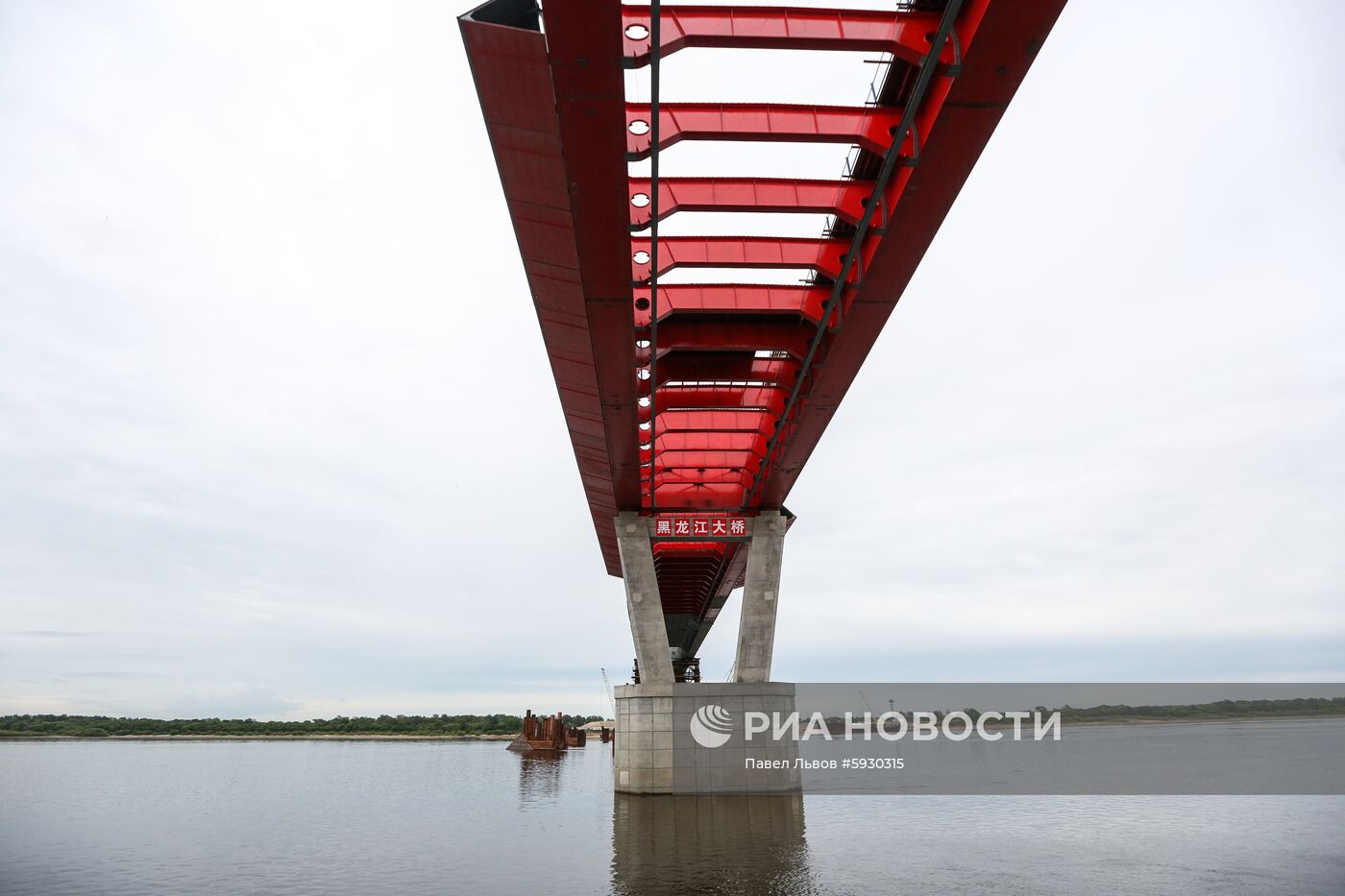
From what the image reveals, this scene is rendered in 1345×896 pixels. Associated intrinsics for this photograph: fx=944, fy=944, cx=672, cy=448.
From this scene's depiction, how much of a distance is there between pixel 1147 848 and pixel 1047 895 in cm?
671

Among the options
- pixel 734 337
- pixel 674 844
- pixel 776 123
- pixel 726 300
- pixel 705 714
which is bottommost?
pixel 674 844

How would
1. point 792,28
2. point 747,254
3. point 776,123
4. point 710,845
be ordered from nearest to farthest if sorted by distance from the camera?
point 792,28 → point 776,123 → point 747,254 → point 710,845

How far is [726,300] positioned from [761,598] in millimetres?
13944

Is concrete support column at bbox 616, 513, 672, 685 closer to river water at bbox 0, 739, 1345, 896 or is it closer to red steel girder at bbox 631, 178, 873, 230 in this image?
river water at bbox 0, 739, 1345, 896

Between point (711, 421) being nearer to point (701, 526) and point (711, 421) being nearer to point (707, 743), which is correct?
point (701, 526)

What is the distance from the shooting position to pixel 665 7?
11.3 metres

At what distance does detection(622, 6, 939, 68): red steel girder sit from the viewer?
443 inches

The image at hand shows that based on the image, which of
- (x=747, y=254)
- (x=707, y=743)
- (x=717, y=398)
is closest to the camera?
(x=747, y=254)

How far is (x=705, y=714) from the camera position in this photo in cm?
2827

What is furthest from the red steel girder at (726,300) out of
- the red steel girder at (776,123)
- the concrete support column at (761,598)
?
the concrete support column at (761,598)

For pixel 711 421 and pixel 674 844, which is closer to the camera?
pixel 674 844

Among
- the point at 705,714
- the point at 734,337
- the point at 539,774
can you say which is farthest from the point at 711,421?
the point at 539,774

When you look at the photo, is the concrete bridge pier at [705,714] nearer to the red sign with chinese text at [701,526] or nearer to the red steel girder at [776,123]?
the red sign with chinese text at [701,526]

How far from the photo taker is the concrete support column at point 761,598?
3002 centimetres
